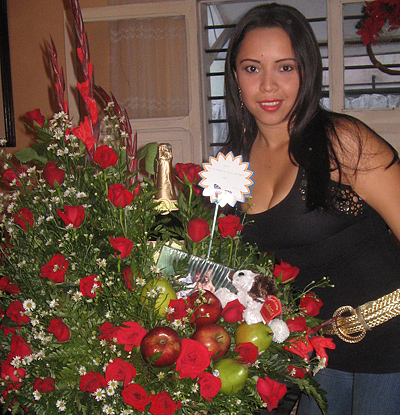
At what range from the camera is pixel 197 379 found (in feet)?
2.01

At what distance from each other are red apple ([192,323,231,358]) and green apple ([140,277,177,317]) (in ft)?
0.19

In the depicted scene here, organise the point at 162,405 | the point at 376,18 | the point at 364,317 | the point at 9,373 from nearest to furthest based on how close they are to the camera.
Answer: the point at 162,405 → the point at 9,373 → the point at 364,317 → the point at 376,18

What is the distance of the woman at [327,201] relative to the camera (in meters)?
0.99

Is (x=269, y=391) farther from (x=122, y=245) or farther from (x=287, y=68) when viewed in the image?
(x=287, y=68)

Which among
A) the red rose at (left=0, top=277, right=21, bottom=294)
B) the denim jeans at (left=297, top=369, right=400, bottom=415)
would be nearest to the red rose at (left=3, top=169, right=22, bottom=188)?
→ the red rose at (left=0, top=277, right=21, bottom=294)

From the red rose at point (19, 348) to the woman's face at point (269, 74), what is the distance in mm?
682

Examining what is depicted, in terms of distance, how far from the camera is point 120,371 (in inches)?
23.4

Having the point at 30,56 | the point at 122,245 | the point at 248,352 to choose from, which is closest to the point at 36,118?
the point at 122,245

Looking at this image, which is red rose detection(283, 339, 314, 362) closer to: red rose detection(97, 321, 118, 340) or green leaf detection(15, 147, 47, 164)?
red rose detection(97, 321, 118, 340)

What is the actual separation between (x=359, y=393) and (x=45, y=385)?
67 cm

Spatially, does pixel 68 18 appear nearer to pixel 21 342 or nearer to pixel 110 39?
pixel 110 39

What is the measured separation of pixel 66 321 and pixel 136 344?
4.3 inches

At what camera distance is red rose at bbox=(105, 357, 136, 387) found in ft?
1.92

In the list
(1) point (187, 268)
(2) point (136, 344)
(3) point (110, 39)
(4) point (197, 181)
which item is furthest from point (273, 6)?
(3) point (110, 39)
